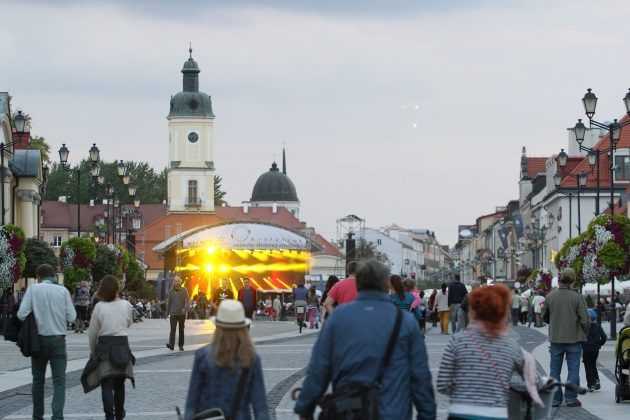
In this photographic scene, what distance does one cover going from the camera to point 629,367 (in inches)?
739

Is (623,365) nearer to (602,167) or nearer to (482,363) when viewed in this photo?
(482,363)

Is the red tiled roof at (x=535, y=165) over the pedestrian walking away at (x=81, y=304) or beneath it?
over

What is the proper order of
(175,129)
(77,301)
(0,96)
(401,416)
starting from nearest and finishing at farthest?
(401,416) < (77,301) < (0,96) < (175,129)

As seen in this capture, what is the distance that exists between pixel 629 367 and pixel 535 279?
50.2m

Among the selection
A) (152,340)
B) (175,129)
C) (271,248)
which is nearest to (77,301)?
(152,340)

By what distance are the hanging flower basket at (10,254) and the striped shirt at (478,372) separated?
3511cm

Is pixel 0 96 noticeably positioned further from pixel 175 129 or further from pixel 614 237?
pixel 175 129

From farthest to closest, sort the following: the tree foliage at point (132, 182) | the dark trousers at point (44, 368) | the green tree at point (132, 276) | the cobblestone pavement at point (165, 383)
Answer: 1. the tree foliage at point (132, 182)
2. the green tree at point (132, 276)
3. the cobblestone pavement at point (165, 383)
4. the dark trousers at point (44, 368)

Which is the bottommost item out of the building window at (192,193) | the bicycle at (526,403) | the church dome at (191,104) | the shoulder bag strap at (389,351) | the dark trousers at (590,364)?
the dark trousers at (590,364)

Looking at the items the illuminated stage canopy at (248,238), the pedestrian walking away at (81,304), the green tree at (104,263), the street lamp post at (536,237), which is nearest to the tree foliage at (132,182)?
the street lamp post at (536,237)

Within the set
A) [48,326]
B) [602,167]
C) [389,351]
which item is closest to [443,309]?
[48,326]

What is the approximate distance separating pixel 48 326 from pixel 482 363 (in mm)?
7597

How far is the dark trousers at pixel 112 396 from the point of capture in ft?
50.2

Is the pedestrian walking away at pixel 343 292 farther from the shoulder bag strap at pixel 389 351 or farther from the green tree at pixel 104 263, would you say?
the green tree at pixel 104 263
